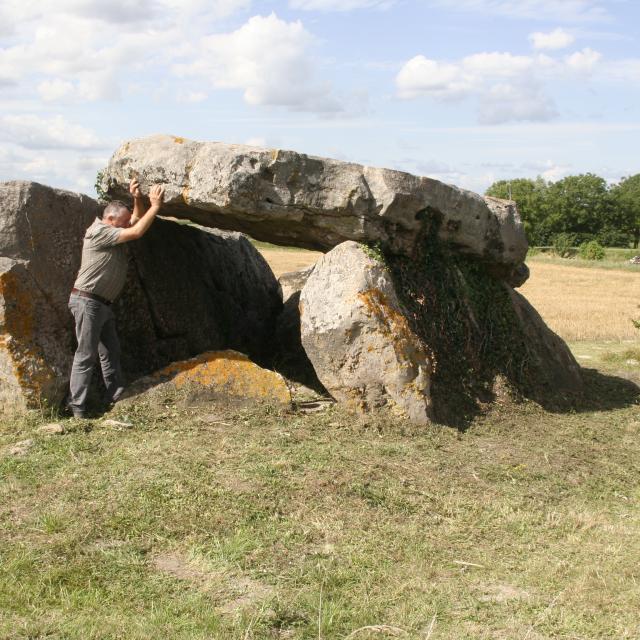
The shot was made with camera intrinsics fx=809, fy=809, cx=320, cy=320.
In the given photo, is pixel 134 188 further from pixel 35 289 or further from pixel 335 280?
pixel 335 280

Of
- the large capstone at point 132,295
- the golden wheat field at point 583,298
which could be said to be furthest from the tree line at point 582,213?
the large capstone at point 132,295

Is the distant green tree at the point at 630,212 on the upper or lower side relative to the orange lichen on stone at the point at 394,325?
upper

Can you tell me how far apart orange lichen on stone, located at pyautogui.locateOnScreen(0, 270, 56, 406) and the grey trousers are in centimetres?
30

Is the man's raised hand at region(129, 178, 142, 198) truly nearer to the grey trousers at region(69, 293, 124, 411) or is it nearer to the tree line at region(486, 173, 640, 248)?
the grey trousers at region(69, 293, 124, 411)

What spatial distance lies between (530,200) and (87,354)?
81321 mm

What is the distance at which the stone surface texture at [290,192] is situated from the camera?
29.0ft

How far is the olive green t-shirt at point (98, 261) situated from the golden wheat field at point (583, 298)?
11.0 metres

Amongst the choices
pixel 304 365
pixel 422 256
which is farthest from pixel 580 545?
pixel 304 365

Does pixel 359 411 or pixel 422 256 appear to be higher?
pixel 422 256

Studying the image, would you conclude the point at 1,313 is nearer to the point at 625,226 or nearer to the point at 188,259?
the point at 188,259

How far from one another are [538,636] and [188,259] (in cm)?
797

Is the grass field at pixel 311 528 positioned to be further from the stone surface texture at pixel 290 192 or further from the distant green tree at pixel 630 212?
the distant green tree at pixel 630 212

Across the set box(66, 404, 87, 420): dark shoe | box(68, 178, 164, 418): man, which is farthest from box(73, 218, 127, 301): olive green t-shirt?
box(66, 404, 87, 420): dark shoe

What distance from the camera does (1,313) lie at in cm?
830
